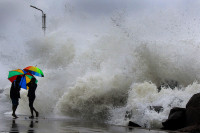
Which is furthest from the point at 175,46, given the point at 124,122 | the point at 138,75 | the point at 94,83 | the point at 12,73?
the point at 12,73

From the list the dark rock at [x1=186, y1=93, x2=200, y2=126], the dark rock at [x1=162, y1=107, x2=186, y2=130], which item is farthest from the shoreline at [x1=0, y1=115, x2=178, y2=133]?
the dark rock at [x1=186, y1=93, x2=200, y2=126]

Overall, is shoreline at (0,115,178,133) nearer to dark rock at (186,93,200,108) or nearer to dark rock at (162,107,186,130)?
dark rock at (162,107,186,130)

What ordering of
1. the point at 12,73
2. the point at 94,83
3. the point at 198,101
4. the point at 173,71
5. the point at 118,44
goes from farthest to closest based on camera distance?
the point at 118,44, the point at 173,71, the point at 94,83, the point at 12,73, the point at 198,101

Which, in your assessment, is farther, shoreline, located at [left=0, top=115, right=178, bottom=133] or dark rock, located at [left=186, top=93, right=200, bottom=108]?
dark rock, located at [left=186, top=93, right=200, bottom=108]

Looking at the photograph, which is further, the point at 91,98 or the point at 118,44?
the point at 118,44

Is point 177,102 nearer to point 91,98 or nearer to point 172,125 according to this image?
point 172,125

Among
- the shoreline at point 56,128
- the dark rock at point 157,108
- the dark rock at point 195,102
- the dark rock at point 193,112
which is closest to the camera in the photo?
the shoreline at point 56,128

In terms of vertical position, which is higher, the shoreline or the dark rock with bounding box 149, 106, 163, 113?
the dark rock with bounding box 149, 106, 163, 113

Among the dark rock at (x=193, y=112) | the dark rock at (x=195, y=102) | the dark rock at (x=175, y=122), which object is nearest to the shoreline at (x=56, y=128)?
the dark rock at (x=175, y=122)

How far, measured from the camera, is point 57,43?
24031 mm

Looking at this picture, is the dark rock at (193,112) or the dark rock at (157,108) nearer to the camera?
the dark rock at (193,112)

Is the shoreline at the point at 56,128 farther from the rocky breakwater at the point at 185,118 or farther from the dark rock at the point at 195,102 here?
the dark rock at the point at 195,102

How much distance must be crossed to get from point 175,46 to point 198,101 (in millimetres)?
8578

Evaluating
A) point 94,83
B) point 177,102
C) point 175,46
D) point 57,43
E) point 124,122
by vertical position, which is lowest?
point 124,122
